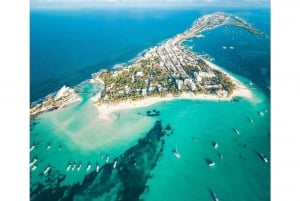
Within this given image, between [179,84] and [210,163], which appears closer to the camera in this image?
[210,163]

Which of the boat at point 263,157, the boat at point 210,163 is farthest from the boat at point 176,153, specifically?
the boat at point 263,157

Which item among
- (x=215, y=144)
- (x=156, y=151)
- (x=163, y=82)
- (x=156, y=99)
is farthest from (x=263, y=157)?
(x=163, y=82)

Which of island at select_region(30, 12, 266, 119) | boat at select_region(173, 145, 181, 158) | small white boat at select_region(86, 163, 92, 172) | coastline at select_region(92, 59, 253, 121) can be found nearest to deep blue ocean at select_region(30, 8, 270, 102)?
island at select_region(30, 12, 266, 119)

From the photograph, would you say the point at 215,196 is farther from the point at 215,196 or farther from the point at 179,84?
the point at 179,84

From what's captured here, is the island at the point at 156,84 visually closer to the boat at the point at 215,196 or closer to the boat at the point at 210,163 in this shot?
the boat at the point at 210,163

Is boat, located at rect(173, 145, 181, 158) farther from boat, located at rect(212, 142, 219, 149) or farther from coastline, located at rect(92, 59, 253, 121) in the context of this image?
coastline, located at rect(92, 59, 253, 121)
